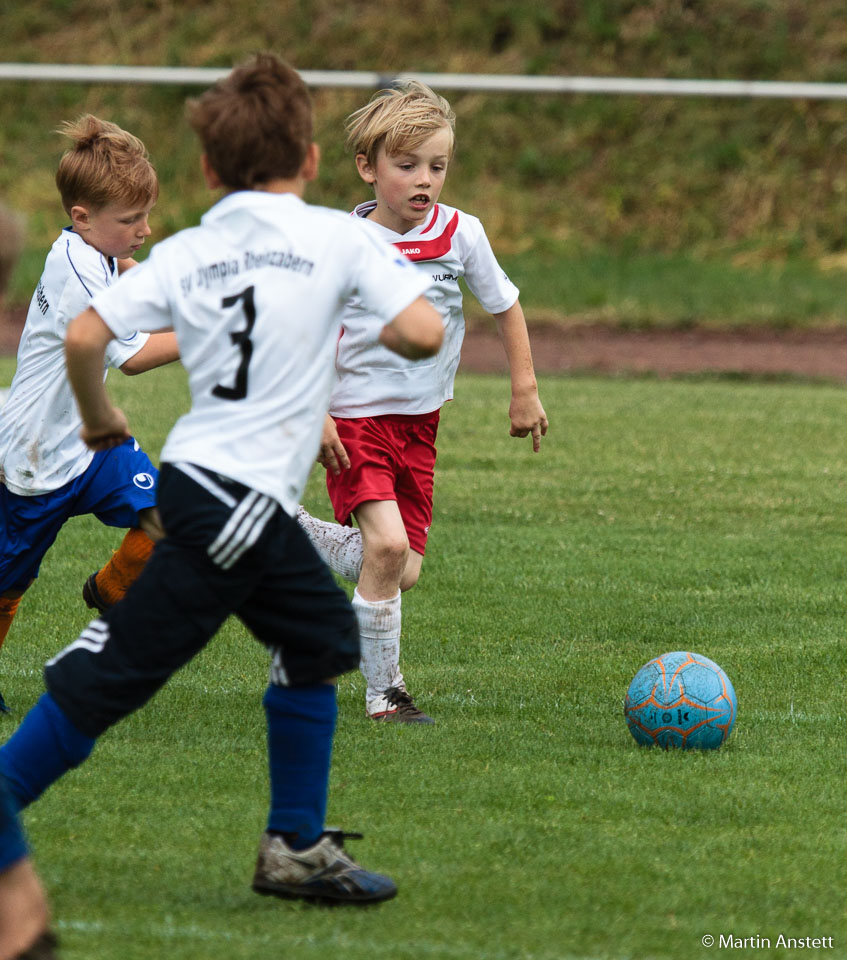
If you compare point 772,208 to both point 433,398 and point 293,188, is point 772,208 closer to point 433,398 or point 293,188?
point 433,398

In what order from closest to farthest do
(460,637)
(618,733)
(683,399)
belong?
1. (618,733)
2. (460,637)
3. (683,399)

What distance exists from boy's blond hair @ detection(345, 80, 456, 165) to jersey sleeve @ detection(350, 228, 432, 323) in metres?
1.70

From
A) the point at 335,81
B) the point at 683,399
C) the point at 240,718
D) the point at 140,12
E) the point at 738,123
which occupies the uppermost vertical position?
the point at 140,12

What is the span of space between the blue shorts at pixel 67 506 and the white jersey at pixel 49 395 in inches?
1.6

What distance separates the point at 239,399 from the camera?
9.86 feet

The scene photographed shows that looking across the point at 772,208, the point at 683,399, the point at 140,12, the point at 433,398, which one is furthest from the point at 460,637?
the point at 140,12

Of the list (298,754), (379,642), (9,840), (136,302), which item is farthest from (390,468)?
(9,840)

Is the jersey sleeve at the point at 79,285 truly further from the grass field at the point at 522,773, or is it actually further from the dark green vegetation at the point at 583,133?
the dark green vegetation at the point at 583,133

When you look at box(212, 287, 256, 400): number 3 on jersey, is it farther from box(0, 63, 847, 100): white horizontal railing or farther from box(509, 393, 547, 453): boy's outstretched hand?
box(0, 63, 847, 100): white horizontal railing

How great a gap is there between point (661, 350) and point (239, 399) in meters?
13.7

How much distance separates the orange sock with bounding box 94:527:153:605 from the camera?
189 inches

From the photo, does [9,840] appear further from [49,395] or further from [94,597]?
[94,597]

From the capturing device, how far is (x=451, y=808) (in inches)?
148

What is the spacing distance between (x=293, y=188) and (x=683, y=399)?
984 centimetres
